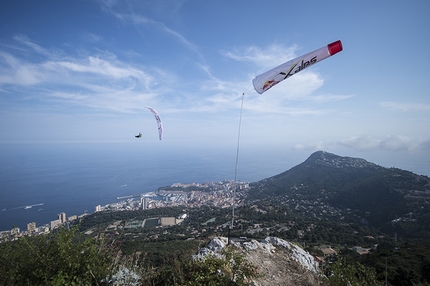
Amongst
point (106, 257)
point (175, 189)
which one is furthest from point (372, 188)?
point (175, 189)

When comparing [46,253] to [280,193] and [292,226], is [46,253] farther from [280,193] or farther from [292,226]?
[280,193]

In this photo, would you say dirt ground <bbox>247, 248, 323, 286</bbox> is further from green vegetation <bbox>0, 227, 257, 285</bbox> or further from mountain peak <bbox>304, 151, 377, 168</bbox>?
mountain peak <bbox>304, 151, 377, 168</bbox>

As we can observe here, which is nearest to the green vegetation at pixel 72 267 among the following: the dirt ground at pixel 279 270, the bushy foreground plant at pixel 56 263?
the bushy foreground plant at pixel 56 263

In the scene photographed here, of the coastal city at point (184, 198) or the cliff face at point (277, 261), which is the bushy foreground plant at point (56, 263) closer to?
the cliff face at point (277, 261)

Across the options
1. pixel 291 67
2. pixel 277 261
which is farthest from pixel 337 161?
pixel 291 67

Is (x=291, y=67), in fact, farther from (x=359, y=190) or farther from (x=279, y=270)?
(x=359, y=190)

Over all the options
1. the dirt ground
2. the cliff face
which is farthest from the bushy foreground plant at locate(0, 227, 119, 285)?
the dirt ground
